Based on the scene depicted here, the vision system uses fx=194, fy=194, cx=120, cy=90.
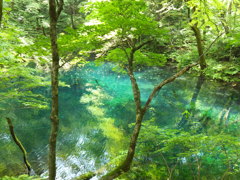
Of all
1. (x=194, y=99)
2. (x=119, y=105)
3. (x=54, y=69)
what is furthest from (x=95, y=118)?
(x=54, y=69)

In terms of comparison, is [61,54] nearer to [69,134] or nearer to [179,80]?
[69,134]

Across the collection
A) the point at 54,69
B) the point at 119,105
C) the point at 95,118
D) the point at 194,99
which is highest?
the point at 54,69

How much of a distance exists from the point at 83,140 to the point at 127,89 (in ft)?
25.0

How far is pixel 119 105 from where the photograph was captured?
38.3 ft

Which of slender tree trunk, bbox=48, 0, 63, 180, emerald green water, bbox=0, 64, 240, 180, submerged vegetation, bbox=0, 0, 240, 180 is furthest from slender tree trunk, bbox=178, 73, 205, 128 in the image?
slender tree trunk, bbox=48, 0, 63, 180

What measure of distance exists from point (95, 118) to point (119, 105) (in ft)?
6.97

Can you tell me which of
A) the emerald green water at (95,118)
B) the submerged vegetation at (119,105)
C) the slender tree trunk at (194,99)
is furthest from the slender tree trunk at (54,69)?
the slender tree trunk at (194,99)

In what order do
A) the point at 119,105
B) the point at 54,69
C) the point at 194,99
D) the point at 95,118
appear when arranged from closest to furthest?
the point at 54,69
the point at 95,118
the point at 119,105
the point at 194,99

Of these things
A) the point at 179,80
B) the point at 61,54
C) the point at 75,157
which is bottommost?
the point at 75,157

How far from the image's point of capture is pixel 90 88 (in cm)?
1523

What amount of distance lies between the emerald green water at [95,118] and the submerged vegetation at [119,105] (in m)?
0.04

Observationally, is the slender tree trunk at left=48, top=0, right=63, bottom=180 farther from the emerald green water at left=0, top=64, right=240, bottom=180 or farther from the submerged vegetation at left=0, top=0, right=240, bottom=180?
the emerald green water at left=0, top=64, right=240, bottom=180

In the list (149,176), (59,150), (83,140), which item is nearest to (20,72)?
(59,150)

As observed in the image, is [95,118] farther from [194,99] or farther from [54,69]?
[54,69]
